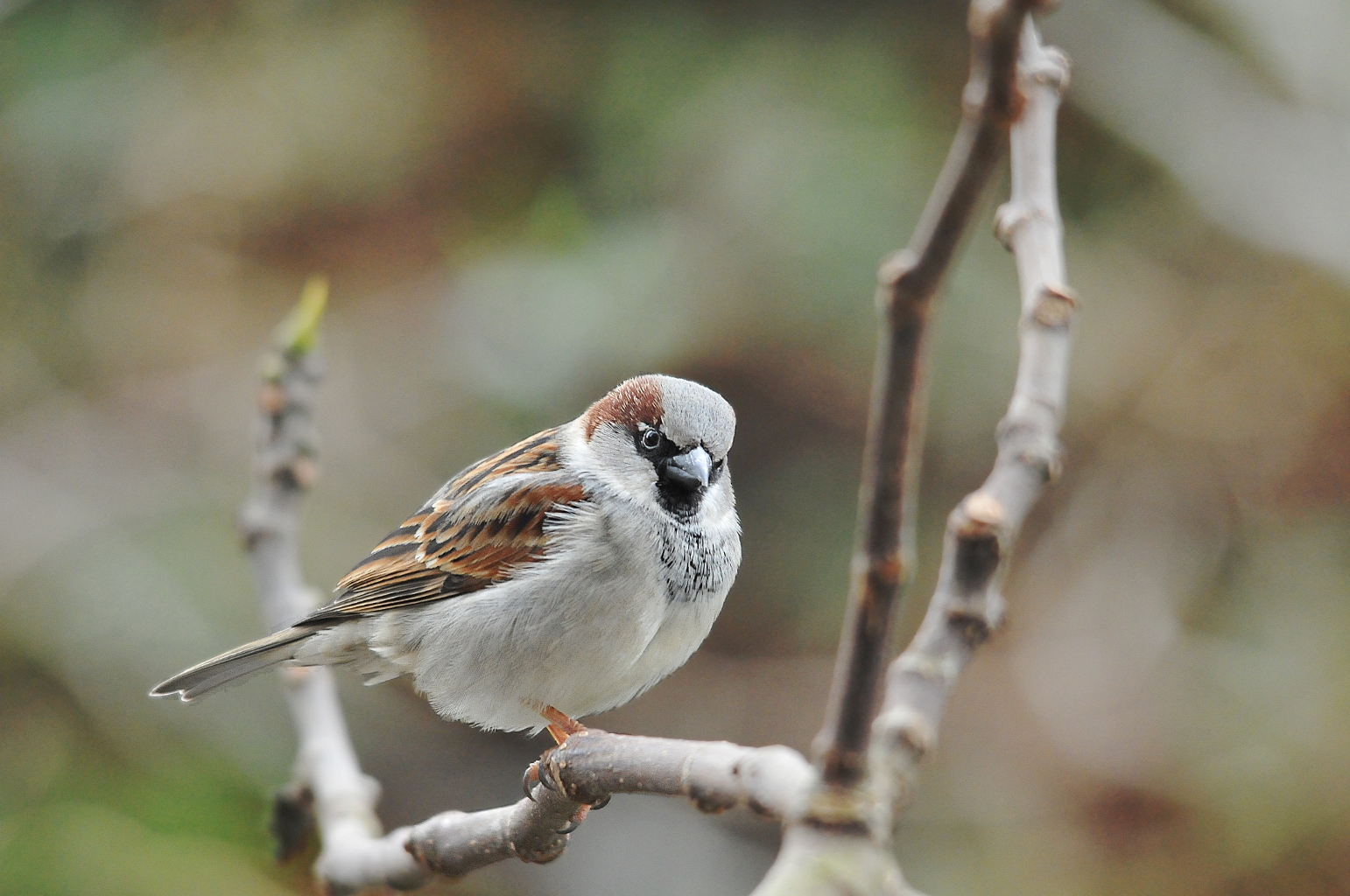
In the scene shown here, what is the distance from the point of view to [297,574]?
2275 millimetres

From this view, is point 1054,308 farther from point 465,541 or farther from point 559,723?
point 465,541

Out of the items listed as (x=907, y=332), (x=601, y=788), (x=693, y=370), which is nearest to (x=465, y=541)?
(x=601, y=788)

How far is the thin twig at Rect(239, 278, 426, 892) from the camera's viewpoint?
1974 mm

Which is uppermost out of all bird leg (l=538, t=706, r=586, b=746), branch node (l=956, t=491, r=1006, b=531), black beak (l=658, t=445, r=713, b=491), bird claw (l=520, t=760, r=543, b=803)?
black beak (l=658, t=445, r=713, b=491)

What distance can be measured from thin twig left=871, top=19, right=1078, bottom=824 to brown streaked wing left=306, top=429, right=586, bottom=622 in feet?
4.23

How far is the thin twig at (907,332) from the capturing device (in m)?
0.59

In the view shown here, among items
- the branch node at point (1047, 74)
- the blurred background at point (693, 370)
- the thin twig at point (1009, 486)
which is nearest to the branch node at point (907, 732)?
the thin twig at point (1009, 486)

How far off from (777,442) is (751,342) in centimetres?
31

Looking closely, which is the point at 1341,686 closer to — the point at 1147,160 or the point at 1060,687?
the point at 1060,687

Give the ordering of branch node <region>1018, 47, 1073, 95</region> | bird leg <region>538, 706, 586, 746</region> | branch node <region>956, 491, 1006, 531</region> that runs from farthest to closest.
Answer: bird leg <region>538, 706, 586, 746</region>, branch node <region>1018, 47, 1073, 95</region>, branch node <region>956, 491, 1006, 531</region>

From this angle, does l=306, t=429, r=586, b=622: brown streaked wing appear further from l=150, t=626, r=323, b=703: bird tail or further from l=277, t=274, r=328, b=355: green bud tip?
l=277, t=274, r=328, b=355: green bud tip

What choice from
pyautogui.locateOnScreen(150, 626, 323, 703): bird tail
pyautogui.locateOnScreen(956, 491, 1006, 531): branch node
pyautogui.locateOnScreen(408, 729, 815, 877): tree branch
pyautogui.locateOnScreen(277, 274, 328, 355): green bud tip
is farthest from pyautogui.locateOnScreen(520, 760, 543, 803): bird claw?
pyautogui.locateOnScreen(956, 491, 1006, 531): branch node

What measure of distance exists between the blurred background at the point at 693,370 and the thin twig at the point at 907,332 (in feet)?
8.45

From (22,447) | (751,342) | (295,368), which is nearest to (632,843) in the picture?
(751,342)
